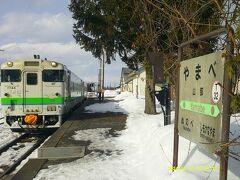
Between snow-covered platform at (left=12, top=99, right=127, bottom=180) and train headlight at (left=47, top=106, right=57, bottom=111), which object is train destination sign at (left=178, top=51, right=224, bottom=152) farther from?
train headlight at (left=47, top=106, right=57, bottom=111)

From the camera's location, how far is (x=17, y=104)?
624 inches

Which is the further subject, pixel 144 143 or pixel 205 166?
pixel 144 143

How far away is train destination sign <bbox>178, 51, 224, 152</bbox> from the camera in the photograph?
16.0ft

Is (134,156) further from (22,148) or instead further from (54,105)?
(54,105)

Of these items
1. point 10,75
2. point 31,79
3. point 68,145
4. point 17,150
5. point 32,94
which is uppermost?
point 10,75

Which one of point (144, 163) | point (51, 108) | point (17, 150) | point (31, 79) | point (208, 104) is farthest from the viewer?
point (31, 79)

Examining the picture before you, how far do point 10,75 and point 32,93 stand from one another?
1.18 meters

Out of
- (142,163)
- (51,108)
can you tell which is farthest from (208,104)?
(51,108)

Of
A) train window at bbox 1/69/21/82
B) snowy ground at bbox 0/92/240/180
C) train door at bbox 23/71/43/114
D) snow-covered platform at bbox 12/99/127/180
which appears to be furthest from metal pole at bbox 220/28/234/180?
train window at bbox 1/69/21/82

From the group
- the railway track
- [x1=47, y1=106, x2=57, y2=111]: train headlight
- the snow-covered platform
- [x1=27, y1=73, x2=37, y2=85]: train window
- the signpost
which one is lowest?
the railway track

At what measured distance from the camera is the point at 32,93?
1606 centimetres

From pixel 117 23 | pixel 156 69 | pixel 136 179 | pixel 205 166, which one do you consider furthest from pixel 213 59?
pixel 117 23

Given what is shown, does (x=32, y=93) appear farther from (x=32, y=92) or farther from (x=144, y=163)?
(x=144, y=163)

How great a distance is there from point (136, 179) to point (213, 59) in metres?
3.64
